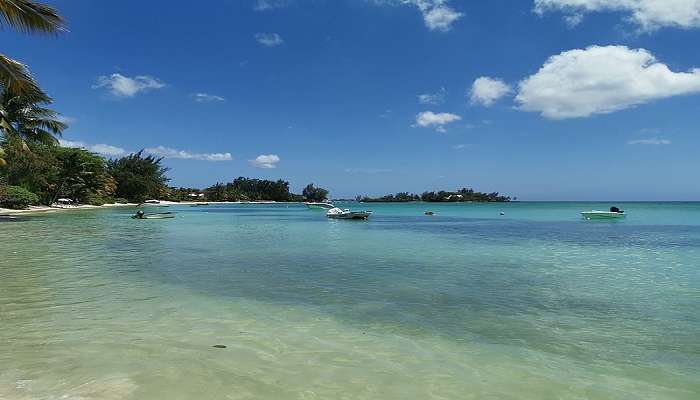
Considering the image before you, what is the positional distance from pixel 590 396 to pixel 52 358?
586 centimetres

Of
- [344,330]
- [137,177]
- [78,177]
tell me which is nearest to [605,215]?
[344,330]

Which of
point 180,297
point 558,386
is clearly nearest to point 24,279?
point 180,297

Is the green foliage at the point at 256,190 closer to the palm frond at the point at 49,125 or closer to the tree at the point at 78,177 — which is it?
the tree at the point at 78,177

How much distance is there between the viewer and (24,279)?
34.5 feet

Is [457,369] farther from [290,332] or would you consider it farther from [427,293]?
[427,293]

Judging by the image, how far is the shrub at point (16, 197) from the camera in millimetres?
44125

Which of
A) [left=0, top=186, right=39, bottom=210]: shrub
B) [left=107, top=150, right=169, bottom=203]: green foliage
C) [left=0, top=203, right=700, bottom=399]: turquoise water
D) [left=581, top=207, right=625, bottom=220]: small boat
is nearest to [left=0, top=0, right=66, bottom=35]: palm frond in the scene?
[left=0, top=203, right=700, bottom=399]: turquoise water

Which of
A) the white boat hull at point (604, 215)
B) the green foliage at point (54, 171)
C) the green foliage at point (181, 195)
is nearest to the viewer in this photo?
the green foliage at point (54, 171)

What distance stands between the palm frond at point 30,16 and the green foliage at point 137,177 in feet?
294

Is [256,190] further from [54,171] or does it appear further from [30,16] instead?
[30,16]

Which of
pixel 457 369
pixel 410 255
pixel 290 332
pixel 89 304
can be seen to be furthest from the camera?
pixel 410 255

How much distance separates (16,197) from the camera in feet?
149

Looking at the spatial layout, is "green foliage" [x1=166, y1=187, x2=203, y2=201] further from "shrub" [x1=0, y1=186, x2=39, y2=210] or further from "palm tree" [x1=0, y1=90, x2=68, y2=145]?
"palm tree" [x1=0, y1=90, x2=68, y2=145]

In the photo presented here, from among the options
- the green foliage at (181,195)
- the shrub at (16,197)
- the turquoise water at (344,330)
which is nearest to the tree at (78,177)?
the shrub at (16,197)
